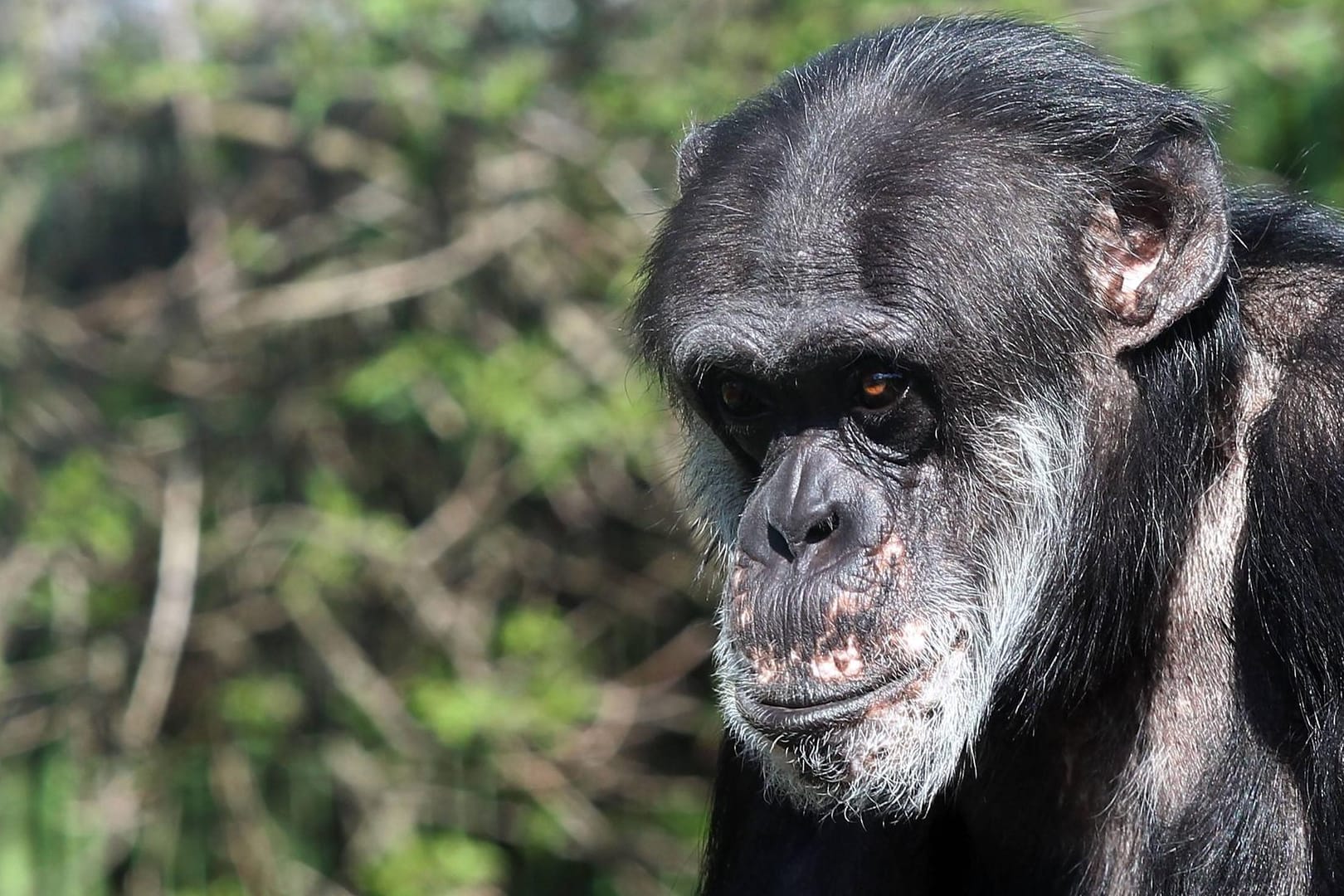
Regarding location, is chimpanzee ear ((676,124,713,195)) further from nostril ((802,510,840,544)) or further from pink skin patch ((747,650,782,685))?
pink skin patch ((747,650,782,685))

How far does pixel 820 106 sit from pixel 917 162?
28 centimetres

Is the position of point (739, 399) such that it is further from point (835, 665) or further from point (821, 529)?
point (835, 665)

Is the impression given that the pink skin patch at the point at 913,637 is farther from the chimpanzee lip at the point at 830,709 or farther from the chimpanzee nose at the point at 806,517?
the chimpanzee nose at the point at 806,517

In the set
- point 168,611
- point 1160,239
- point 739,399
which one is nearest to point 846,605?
point 739,399

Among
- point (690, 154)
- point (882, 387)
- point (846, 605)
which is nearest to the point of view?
point (846, 605)

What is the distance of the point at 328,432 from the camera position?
22.8ft

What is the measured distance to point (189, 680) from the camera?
694cm

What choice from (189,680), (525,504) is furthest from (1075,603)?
(189,680)

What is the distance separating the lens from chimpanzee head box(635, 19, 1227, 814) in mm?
2949

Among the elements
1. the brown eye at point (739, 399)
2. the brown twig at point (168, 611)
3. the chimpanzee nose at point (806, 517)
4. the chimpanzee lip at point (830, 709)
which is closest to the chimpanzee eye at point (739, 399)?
the brown eye at point (739, 399)

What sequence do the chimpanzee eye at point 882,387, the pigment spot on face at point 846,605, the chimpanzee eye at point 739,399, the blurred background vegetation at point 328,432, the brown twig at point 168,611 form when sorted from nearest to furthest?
the pigment spot on face at point 846,605 < the chimpanzee eye at point 882,387 < the chimpanzee eye at point 739,399 < the blurred background vegetation at point 328,432 < the brown twig at point 168,611

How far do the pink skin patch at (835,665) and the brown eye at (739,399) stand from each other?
1.79 feet

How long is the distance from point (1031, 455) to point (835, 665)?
0.56 m

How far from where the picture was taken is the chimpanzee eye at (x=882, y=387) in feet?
9.95
